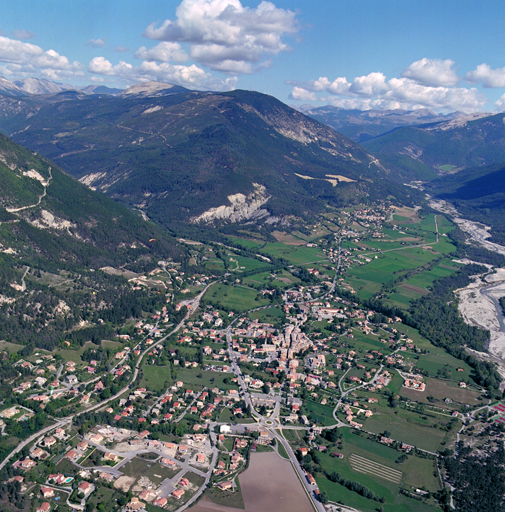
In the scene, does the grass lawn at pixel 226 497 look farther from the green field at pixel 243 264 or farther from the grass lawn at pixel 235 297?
the green field at pixel 243 264

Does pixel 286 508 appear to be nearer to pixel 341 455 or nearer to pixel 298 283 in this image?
pixel 341 455

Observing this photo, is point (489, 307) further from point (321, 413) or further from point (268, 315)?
point (321, 413)

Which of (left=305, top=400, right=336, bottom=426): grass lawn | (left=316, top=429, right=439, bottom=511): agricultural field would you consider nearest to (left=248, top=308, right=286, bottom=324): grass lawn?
(left=305, top=400, right=336, bottom=426): grass lawn

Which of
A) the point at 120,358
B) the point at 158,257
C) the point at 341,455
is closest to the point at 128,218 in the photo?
the point at 158,257

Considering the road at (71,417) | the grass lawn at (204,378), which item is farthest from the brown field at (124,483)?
the grass lawn at (204,378)

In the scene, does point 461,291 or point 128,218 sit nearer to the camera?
point 461,291
